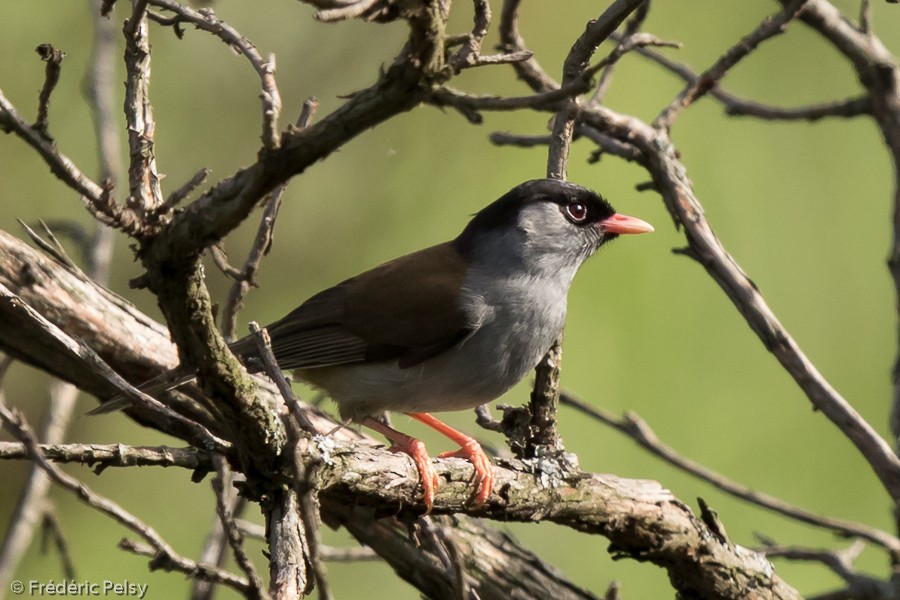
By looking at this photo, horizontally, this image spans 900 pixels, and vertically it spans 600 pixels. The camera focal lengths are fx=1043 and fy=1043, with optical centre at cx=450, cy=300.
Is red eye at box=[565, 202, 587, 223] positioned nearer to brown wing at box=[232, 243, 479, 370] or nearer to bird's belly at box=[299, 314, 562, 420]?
brown wing at box=[232, 243, 479, 370]

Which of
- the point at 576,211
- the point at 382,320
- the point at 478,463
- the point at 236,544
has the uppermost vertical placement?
the point at 576,211

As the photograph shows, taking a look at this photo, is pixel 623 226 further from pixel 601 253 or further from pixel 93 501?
pixel 93 501

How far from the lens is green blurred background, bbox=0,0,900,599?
6.20 meters

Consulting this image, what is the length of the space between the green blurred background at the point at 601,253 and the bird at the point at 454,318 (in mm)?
1697

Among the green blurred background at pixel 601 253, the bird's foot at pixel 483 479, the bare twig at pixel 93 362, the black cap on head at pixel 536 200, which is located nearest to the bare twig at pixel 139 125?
the bare twig at pixel 93 362

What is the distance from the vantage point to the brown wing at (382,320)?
13.8 ft

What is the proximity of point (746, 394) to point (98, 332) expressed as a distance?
4189 millimetres

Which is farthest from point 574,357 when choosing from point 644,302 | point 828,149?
point 828,149

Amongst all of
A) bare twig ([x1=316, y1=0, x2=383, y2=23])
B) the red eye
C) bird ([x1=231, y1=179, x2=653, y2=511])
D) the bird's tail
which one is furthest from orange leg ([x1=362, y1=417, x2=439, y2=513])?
bare twig ([x1=316, y1=0, x2=383, y2=23])

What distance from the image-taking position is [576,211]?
4.62 meters

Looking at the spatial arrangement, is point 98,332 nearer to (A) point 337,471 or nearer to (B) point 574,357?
(A) point 337,471

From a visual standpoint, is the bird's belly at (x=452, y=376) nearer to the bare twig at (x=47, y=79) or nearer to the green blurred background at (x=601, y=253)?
the green blurred background at (x=601, y=253)

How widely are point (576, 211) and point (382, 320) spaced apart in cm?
100

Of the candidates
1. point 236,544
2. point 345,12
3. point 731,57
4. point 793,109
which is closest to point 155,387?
point 236,544
